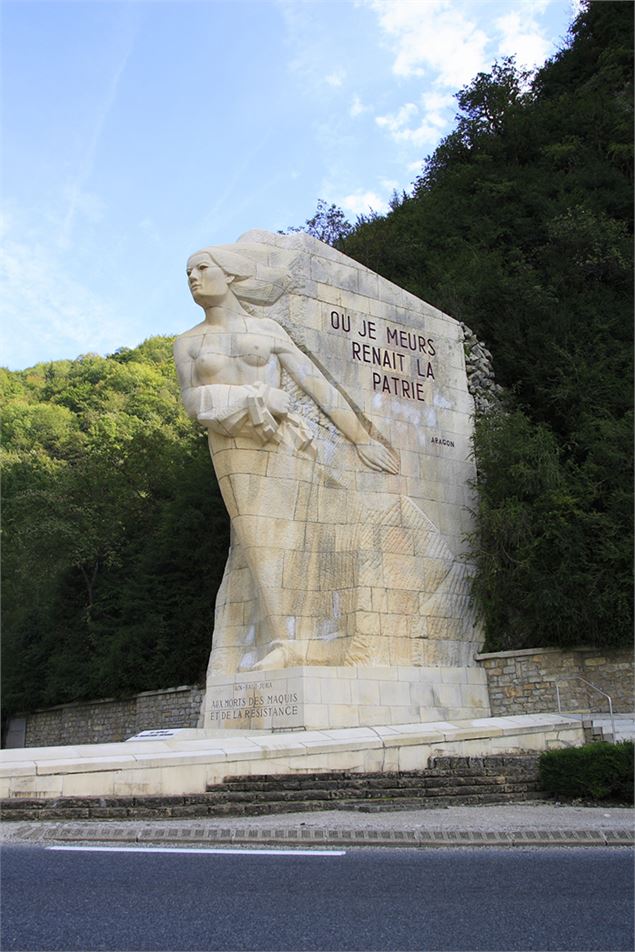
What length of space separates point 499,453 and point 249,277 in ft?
17.9

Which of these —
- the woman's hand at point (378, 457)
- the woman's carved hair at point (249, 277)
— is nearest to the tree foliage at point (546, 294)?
the woman's hand at point (378, 457)

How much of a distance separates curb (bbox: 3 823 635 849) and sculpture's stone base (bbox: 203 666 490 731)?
5.89 metres

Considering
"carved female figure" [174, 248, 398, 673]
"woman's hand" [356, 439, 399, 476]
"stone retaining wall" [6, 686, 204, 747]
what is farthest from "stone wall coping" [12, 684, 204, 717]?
"woman's hand" [356, 439, 399, 476]

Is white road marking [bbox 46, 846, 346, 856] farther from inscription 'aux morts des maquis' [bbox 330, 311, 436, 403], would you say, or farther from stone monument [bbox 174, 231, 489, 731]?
inscription 'aux morts des maquis' [bbox 330, 311, 436, 403]

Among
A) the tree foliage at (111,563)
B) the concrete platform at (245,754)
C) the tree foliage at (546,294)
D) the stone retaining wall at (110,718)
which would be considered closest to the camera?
the concrete platform at (245,754)

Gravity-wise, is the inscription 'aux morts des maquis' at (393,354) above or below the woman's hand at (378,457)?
above

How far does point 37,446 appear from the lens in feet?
126

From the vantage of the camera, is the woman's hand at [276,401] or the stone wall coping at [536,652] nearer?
the woman's hand at [276,401]

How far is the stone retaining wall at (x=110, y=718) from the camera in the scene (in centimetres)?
2223

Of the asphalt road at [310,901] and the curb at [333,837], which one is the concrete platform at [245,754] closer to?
the curb at [333,837]

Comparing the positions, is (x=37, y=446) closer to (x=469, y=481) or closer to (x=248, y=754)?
(x=469, y=481)

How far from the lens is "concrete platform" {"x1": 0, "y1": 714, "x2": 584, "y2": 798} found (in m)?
9.48

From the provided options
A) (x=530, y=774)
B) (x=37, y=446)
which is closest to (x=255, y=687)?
(x=530, y=774)

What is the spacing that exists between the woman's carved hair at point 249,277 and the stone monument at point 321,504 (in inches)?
1.0
